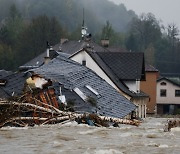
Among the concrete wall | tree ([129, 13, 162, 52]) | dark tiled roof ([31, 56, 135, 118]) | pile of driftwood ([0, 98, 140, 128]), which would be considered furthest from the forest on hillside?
pile of driftwood ([0, 98, 140, 128])

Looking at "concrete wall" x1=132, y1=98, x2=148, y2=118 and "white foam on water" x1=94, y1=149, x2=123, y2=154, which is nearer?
"white foam on water" x1=94, y1=149, x2=123, y2=154

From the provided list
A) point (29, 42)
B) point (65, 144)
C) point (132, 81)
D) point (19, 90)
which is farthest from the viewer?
point (29, 42)

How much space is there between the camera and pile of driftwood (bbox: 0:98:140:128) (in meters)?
20.4


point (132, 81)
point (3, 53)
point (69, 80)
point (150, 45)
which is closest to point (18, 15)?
point (150, 45)

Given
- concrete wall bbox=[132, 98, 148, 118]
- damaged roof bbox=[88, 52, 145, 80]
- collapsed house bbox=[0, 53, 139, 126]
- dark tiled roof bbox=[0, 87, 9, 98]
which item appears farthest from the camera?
concrete wall bbox=[132, 98, 148, 118]

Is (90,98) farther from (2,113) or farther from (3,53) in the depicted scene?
(3,53)

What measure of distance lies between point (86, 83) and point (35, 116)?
8.02 metres

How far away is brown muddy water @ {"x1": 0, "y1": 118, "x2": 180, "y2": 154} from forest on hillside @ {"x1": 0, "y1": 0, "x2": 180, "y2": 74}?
2742 inches

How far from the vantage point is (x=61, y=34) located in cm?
9575

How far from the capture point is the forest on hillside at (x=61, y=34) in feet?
295

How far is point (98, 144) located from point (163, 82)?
60034 mm

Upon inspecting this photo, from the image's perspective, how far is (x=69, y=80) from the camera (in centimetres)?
2703

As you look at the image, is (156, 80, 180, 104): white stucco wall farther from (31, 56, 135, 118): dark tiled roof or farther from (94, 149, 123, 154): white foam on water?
(94, 149, 123, 154): white foam on water

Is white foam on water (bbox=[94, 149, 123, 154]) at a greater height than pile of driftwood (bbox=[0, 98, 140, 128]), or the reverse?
pile of driftwood (bbox=[0, 98, 140, 128])
